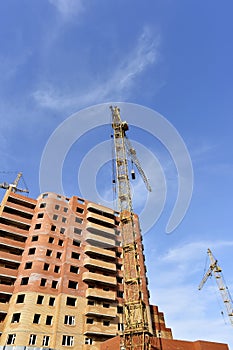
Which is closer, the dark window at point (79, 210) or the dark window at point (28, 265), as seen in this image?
the dark window at point (28, 265)

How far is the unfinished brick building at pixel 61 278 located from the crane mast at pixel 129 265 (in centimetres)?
248

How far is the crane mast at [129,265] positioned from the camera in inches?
1442

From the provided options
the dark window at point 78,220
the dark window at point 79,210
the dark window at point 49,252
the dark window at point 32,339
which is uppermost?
the dark window at point 79,210

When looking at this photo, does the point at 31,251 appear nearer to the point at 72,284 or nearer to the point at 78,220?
the point at 72,284

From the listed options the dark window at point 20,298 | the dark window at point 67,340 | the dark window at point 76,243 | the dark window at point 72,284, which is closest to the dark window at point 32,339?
the dark window at point 67,340

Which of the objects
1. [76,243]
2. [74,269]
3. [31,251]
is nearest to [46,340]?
[74,269]

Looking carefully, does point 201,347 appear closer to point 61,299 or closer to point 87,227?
point 61,299

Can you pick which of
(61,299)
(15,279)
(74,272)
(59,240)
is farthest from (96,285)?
(15,279)

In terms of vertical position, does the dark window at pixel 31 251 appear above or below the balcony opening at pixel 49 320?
above

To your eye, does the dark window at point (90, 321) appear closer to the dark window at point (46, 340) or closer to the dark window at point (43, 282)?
the dark window at point (46, 340)

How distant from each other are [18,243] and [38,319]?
49.3ft

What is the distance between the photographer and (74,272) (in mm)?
50188

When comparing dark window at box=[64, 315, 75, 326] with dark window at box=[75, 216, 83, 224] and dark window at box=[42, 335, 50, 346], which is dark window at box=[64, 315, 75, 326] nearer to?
dark window at box=[42, 335, 50, 346]

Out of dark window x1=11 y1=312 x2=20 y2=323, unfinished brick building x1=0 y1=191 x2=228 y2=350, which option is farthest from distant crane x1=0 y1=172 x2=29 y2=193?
dark window x1=11 y1=312 x2=20 y2=323
